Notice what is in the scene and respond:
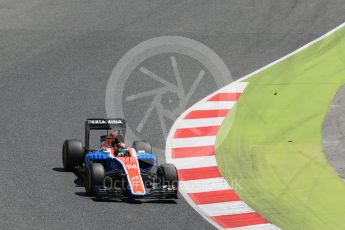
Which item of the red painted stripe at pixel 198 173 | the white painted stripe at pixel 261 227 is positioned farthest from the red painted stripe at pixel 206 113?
the white painted stripe at pixel 261 227

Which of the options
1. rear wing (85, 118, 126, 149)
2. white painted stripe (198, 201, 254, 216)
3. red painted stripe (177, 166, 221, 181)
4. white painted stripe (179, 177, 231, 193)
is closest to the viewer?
white painted stripe (198, 201, 254, 216)

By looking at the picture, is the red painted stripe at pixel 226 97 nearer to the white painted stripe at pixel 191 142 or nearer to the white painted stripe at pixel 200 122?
the white painted stripe at pixel 200 122

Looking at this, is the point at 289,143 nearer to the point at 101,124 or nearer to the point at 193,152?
the point at 193,152

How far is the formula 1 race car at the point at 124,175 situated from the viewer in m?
16.8

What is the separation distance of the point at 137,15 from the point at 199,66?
3.86 m

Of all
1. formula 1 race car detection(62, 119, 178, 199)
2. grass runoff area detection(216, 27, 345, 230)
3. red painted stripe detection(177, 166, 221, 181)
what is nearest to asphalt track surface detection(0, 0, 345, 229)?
formula 1 race car detection(62, 119, 178, 199)

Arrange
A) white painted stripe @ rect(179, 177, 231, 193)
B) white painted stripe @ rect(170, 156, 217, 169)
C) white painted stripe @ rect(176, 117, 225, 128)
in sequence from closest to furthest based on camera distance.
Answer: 1. white painted stripe @ rect(179, 177, 231, 193)
2. white painted stripe @ rect(170, 156, 217, 169)
3. white painted stripe @ rect(176, 117, 225, 128)

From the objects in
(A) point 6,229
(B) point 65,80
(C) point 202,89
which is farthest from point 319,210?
(B) point 65,80

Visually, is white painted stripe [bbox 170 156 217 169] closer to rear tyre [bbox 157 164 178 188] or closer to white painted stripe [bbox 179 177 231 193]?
white painted stripe [bbox 179 177 231 193]

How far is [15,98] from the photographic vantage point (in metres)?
22.9

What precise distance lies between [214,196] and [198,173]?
1329 mm

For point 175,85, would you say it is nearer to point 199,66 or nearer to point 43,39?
point 199,66

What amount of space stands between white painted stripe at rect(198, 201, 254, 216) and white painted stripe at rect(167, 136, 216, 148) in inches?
137

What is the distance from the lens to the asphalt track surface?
1633 cm
